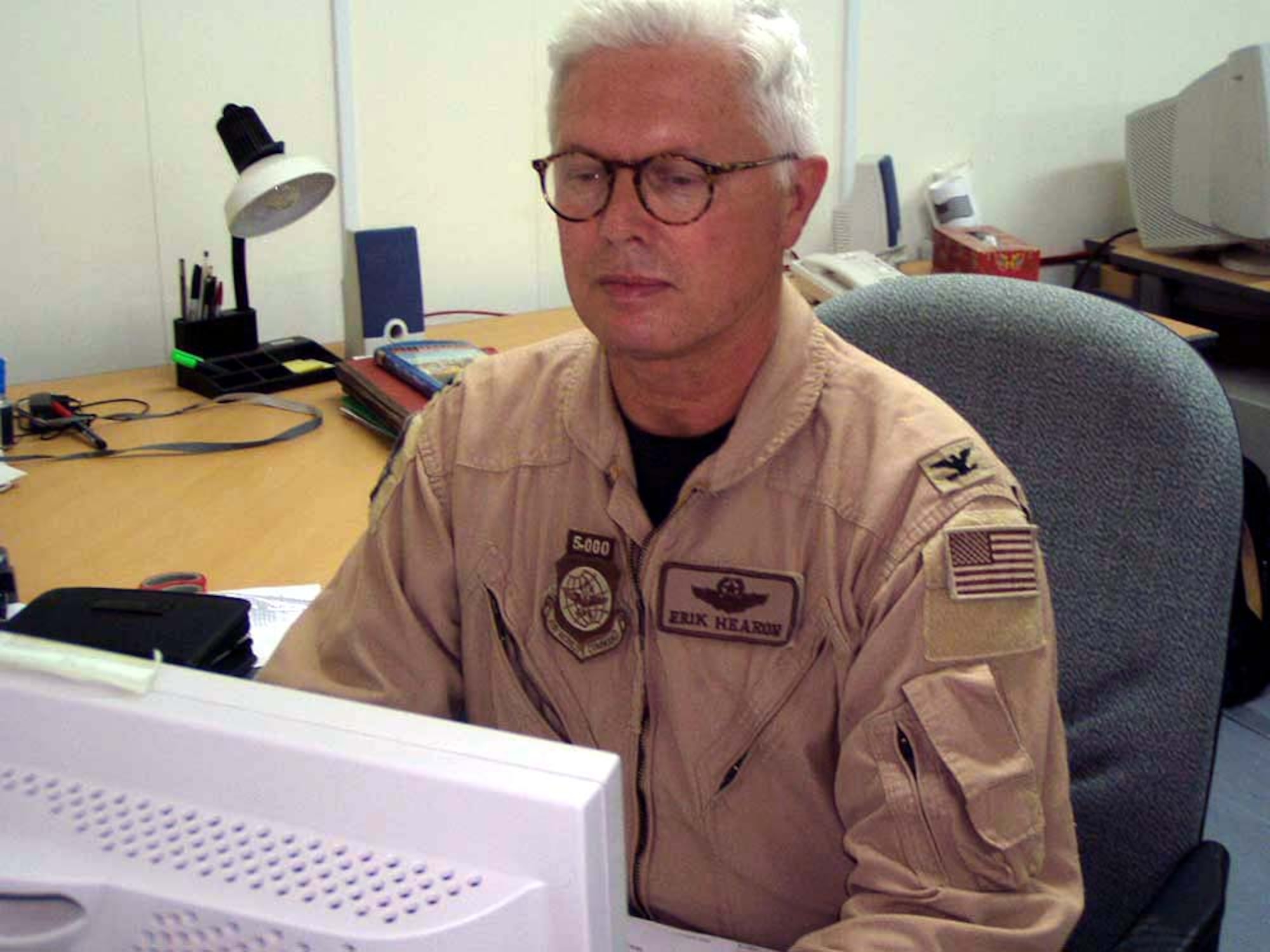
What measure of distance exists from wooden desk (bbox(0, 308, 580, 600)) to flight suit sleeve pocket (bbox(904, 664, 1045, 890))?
29.0 inches

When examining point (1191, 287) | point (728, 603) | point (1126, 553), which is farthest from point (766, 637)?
point (1191, 287)

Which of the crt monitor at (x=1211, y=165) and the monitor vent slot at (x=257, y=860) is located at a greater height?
the crt monitor at (x=1211, y=165)

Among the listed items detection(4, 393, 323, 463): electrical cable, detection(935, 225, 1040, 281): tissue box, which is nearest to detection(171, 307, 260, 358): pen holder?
detection(4, 393, 323, 463): electrical cable

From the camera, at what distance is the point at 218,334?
2004 mm

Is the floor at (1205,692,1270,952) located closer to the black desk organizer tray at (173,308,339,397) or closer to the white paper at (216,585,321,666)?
the white paper at (216,585,321,666)

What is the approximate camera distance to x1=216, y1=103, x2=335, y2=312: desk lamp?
1798mm

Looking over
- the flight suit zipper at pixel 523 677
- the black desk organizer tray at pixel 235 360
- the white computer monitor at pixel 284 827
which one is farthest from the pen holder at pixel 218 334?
the white computer monitor at pixel 284 827

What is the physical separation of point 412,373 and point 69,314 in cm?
70

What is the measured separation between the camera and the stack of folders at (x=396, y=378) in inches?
68.9

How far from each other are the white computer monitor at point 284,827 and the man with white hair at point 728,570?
50 cm

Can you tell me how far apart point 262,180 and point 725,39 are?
3.24ft

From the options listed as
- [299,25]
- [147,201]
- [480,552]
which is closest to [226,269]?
[147,201]

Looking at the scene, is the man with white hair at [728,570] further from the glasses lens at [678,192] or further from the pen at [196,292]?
the pen at [196,292]

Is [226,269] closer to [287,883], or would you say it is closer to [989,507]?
[989,507]
